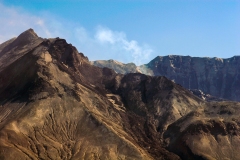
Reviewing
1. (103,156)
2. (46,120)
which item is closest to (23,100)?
(46,120)

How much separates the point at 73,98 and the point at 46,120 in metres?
23.0

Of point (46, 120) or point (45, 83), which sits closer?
point (46, 120)

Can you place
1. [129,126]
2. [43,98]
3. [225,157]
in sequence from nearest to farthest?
[225,157] < [43,98] < [129,126]

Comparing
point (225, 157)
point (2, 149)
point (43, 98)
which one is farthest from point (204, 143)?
point (2, 149)

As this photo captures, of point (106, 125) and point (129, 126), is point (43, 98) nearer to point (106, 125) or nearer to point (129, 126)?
point (106, 125)

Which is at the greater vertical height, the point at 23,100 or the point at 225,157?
the point at 23,100

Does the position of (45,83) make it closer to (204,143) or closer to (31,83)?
(31,83)

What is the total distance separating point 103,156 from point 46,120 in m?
35.3

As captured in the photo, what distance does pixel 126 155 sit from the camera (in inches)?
6112

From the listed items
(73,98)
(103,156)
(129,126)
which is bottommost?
(103,156)

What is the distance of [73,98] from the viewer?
18812 centimetres

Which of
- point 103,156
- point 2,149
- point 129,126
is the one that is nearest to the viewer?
point 2,149

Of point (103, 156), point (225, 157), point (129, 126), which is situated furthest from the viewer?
point (129, 126)

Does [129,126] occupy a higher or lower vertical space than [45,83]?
lower
